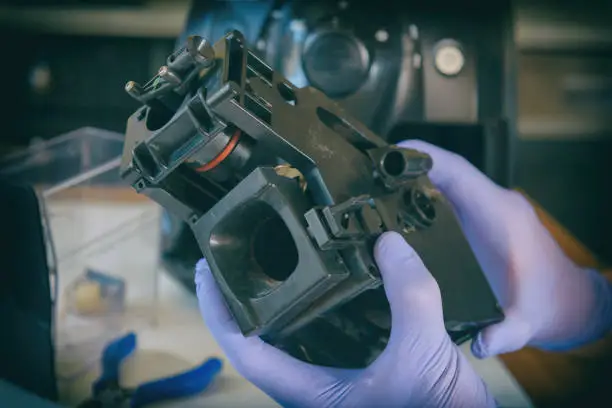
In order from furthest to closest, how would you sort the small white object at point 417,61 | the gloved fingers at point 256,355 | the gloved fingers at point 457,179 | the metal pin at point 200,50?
the small white object at point 417,61 → the gloved fingers at point 457,179 → the gloved fingers at point 256,355 → the metal pin at point 200,50

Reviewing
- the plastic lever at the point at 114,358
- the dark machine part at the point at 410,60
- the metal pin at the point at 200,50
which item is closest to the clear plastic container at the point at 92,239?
the plastic lever at the point at 114,358

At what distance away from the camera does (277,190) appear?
1.26 feet

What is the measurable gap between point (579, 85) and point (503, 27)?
0.19 meters

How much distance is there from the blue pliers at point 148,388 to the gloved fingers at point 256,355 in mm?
103

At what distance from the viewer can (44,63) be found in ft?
2.76

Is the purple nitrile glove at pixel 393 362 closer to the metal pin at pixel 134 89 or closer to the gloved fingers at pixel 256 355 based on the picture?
the gloved fingers at pixel 256 355

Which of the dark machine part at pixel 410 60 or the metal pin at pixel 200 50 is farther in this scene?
the dark machine part at pixel 410 60

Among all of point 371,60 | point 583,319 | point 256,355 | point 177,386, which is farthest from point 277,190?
point 583,319

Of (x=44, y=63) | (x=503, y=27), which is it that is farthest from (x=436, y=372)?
(x=44, y=63)

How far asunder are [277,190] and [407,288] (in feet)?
0.43

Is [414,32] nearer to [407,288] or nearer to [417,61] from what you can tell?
[417,61]

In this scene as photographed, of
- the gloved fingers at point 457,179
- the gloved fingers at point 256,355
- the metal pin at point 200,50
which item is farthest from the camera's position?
the gloved fingers at point 457,179

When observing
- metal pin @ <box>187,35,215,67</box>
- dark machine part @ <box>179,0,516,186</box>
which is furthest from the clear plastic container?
metal pin @ <box>187,35,215,67</box>

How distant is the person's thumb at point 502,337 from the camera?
0.56 m
